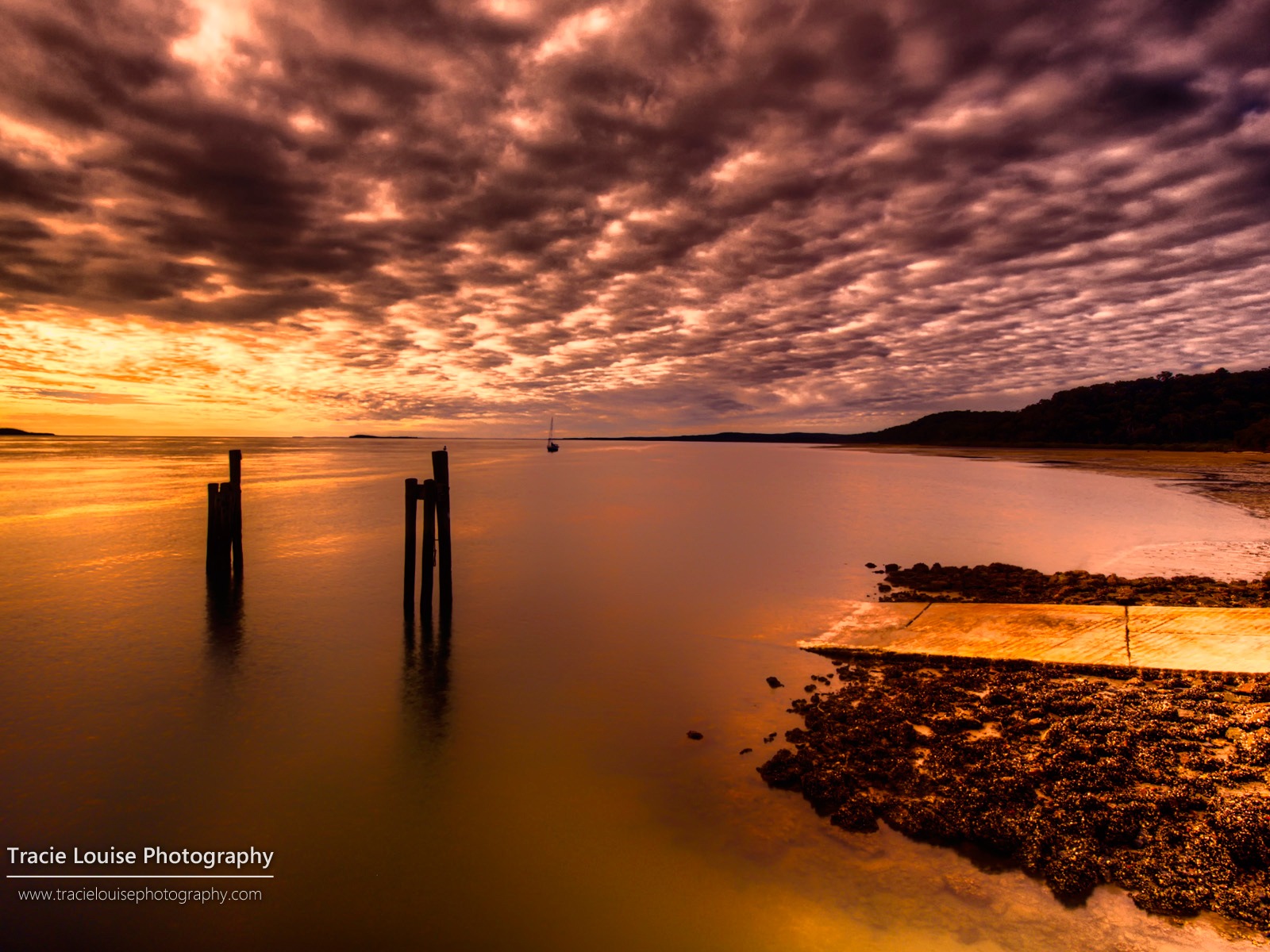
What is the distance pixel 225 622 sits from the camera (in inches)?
605

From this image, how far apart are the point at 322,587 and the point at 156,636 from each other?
494cm

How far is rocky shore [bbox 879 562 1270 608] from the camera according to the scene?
1411cm

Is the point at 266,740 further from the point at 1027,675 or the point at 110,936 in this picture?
the point at 1027,675

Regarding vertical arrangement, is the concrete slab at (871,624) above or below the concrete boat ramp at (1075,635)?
below

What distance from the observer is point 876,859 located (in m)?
5.97

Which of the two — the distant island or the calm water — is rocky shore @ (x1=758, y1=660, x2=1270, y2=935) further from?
the distant island

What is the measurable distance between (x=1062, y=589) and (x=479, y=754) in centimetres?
1467

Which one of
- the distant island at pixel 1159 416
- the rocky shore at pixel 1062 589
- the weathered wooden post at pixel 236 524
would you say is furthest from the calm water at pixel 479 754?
the distant island at pixel 1159 416

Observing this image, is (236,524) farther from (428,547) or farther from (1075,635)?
(1075,635)

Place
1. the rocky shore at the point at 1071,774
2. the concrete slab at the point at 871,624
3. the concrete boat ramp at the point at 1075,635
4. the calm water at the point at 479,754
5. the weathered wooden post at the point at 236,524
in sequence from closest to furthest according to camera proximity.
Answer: the rocky shore at the point at 1071,774 → the calm water at the point at 479,754 → the concrete boat ramp at the point at 1075,635 → the concrete slab at the point at 871,624 → the weathered wooden post at the point at 236,524

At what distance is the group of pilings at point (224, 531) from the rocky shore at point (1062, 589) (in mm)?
19106

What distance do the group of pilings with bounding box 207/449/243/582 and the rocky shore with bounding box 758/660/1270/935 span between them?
1769 cm

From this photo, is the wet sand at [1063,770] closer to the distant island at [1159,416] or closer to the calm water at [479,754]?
the calm water at [479,754]

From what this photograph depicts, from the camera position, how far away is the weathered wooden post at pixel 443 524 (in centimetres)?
1524
